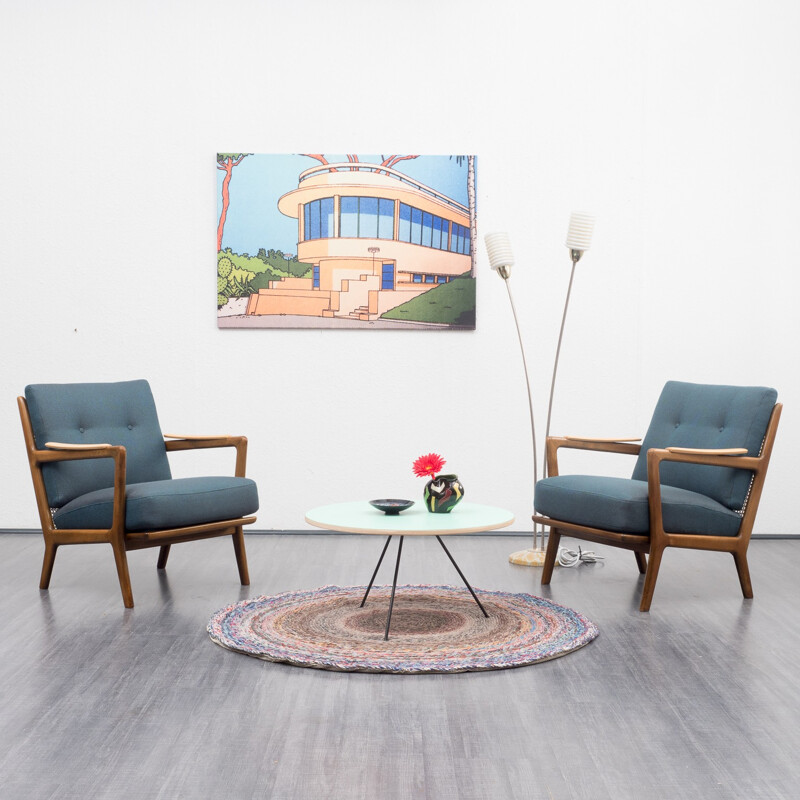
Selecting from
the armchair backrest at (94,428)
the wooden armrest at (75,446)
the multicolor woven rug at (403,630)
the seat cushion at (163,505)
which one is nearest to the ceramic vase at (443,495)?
the multicolor woven rug at (403,630)

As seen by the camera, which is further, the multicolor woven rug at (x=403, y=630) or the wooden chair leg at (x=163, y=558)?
the wooden chair leg at (x=163, y=558)

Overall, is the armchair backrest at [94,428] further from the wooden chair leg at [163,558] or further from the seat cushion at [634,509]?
the seat cushion at [634,509]

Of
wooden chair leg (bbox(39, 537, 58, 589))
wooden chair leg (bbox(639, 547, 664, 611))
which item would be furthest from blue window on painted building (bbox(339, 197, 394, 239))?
wooden chair leg (bbox(639, 547, 664, 611))

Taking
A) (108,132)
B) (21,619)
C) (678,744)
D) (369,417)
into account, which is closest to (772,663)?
(678,744)

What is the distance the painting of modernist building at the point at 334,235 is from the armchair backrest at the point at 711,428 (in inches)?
64.1

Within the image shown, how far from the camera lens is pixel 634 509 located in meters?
3.50

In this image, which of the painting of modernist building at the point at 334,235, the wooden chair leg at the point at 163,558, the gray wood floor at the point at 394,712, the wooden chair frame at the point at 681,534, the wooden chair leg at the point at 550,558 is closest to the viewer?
the gray wood floor at the point at 394,712

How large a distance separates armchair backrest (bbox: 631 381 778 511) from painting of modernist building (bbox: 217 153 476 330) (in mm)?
1627

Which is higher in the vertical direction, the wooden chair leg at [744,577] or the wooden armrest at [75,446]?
the wooden armrest at [75,446]

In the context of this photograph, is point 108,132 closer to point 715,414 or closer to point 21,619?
point 21,619

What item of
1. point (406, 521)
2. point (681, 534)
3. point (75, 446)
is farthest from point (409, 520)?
point (75, 446)

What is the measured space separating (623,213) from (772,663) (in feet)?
10.3

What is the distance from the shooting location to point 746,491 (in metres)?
3.63

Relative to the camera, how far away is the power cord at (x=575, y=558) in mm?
4453
